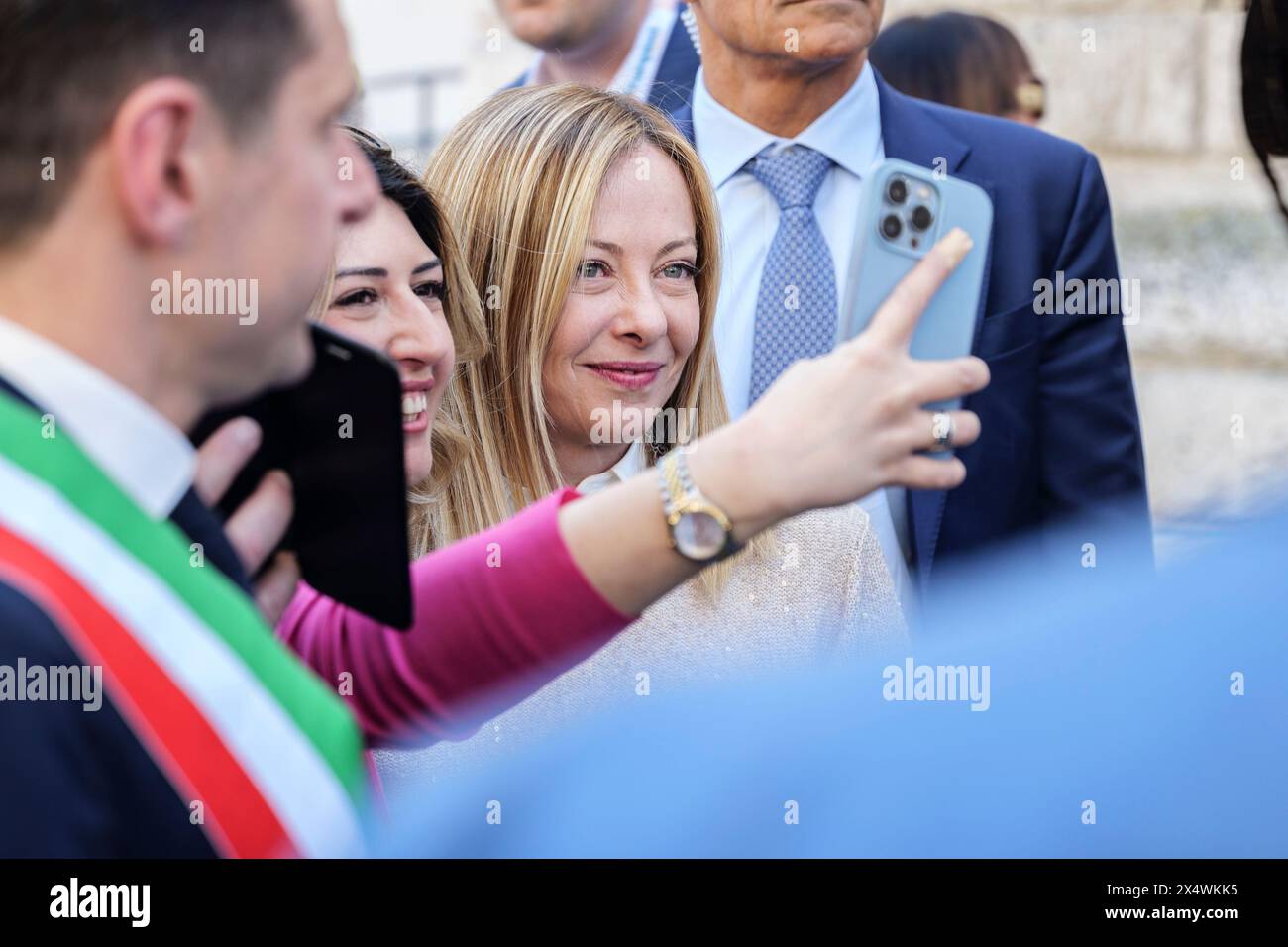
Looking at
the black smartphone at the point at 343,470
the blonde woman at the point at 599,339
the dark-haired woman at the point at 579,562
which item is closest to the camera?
the dark-haired woman at the point at 579,562

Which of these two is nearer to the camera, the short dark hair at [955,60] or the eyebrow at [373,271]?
the eyebrow at [373,271]

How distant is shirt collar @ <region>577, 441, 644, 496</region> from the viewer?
1892 mm

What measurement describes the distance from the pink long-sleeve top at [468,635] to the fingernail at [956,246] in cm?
34

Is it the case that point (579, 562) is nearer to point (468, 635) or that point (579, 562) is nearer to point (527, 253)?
point (468, 635)

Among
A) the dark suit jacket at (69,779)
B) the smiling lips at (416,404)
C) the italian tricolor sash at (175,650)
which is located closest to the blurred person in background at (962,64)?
the smiling lips at (416,404)

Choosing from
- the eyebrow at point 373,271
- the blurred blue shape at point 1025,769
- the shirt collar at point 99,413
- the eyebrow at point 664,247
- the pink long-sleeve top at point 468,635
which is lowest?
the blurred blue shape at point 1025,769

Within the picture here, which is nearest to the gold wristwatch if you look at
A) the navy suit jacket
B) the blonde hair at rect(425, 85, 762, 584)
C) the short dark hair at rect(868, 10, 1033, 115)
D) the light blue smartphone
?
the light blue smartphone

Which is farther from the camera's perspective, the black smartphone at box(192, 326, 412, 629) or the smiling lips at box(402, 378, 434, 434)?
the smiling lips at box(402, 378, 434, 434)

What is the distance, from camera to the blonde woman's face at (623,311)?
185 cm

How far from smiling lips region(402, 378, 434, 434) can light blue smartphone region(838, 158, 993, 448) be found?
0.64 m

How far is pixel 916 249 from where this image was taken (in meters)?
1.20

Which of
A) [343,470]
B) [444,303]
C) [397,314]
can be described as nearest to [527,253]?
[444,303]

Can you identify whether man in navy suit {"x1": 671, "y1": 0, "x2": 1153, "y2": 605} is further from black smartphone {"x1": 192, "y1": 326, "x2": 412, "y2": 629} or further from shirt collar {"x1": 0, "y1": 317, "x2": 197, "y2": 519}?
shirt collar {"x1": 0, "y1": 317, "x2": 197, "y2": 519}

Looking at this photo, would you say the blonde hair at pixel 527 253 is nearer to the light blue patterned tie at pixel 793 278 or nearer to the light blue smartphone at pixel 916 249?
the light blue patterned tie at pixel 793 278
